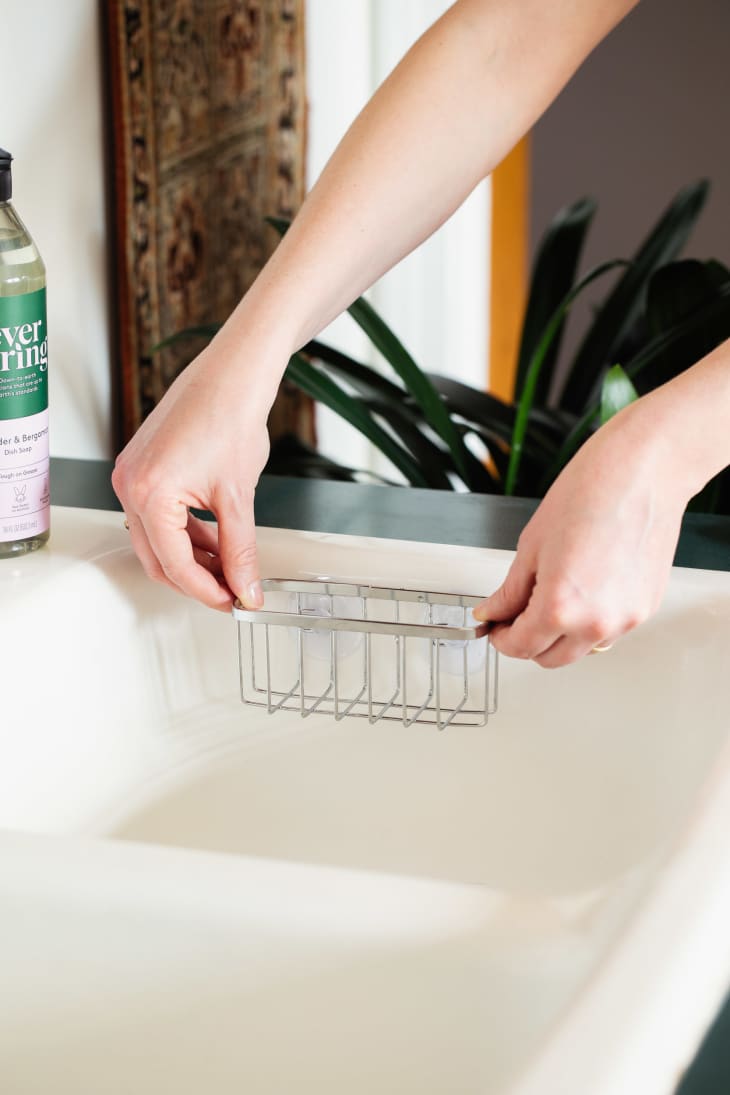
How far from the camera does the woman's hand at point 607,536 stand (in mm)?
521

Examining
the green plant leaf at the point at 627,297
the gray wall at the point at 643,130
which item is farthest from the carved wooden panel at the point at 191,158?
the gray wall at the point at 643,130

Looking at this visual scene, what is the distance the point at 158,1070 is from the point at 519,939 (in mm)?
134

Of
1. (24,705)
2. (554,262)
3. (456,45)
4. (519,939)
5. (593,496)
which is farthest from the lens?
(554,262)

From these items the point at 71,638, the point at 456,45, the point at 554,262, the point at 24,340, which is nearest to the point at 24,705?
the point at 71,638

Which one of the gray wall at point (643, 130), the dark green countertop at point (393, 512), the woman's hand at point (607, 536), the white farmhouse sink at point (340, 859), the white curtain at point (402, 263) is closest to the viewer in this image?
the white farmhouse sink at point (340, 859)

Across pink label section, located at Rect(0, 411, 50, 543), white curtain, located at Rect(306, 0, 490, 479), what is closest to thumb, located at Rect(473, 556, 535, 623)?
pink label section, located at Rect(0, 411, 50, 543)

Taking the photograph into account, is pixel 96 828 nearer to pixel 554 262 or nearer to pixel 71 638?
pixel 71 638

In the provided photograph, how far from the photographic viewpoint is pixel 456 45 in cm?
75

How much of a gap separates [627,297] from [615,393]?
531 millimetres

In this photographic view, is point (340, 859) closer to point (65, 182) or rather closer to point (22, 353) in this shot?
point (22, 353)

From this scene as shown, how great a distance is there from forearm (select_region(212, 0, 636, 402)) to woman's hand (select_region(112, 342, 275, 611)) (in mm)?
54

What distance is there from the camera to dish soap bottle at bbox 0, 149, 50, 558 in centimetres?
67

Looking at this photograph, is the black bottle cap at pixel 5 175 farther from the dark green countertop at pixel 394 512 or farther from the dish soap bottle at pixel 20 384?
the dark green countertop at pixel 394 512

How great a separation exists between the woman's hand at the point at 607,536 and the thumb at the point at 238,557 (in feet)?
0.52
